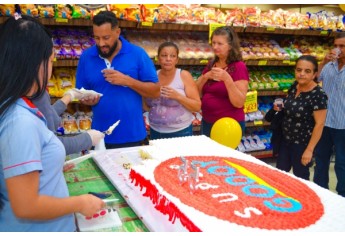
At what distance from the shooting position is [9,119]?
42.4 inches

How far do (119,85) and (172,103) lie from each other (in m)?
0.55

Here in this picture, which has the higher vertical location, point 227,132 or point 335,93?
point 335,93

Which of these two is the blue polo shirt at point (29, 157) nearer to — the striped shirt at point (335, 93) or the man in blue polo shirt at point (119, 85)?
the man in blue polo shirt at point (119, 85)

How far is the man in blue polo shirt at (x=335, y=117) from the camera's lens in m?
3.76

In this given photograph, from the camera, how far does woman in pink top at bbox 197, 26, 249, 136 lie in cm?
297

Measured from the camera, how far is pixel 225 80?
9.61 ft

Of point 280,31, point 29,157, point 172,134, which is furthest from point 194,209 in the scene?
point 280,31

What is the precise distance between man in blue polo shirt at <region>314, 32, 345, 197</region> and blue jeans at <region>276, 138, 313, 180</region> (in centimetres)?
95

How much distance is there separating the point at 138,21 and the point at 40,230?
9.99 feet

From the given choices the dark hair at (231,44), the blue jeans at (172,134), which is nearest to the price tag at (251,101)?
the dark hair at (231,44)

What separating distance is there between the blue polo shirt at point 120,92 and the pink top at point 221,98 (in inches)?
24.3

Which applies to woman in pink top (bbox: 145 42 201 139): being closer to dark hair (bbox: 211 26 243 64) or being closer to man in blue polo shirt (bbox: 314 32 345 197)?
dark hair (bbox: 211 26 243 64)

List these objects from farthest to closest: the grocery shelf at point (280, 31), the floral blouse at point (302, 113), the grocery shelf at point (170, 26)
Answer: the grocery shelf at point (280, 31) < the grocery shelf at point (170, 26) < the floral blouse at point (302, 113)

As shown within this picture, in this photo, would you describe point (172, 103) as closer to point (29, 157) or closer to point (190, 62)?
point (190, 62)
